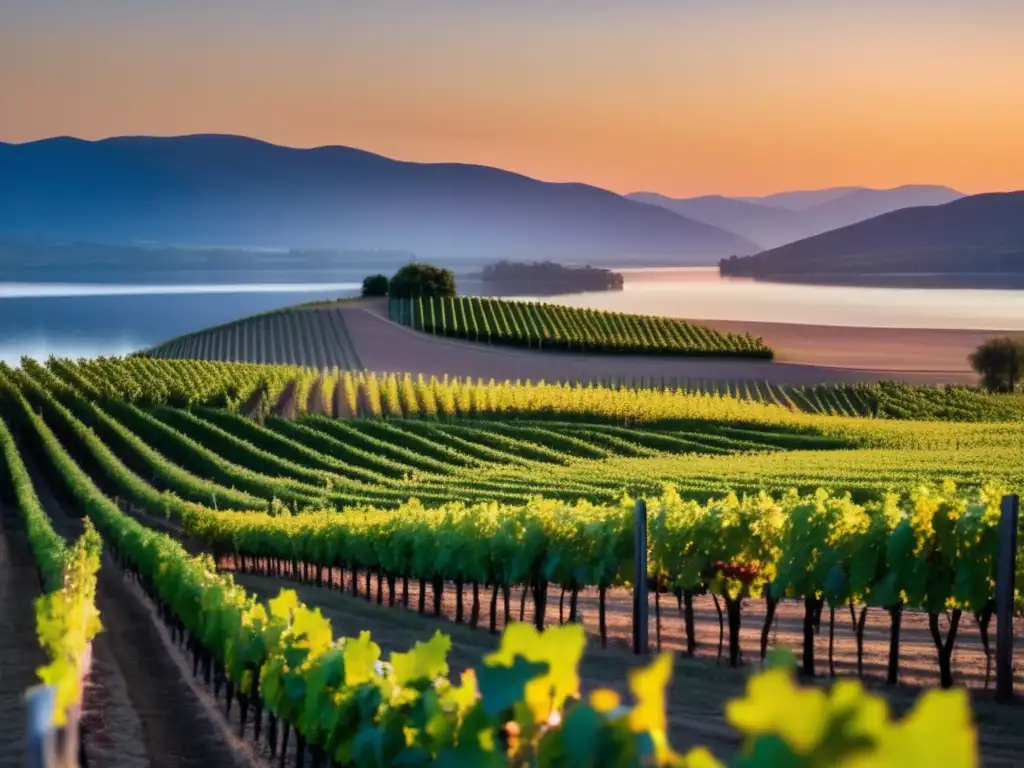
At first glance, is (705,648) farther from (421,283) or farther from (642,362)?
(421,283)

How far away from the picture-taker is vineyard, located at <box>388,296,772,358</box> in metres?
80.2

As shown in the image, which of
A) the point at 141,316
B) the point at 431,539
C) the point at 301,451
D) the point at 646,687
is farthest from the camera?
the point at 141,316

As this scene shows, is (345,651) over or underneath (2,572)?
over

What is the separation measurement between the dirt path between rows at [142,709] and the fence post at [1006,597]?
16.4ft

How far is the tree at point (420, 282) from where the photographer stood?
330ft

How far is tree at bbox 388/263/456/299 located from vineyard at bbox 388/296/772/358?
2.12m

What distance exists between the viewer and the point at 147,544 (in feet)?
49.0

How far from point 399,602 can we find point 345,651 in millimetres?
10324

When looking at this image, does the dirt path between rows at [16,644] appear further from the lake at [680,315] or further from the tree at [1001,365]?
the lake at [680,315]

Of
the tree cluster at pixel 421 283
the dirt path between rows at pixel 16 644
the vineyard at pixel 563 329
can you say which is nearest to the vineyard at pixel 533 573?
the dirt path between rows at pixel 16 644

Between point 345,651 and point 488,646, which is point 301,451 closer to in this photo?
point 488,646

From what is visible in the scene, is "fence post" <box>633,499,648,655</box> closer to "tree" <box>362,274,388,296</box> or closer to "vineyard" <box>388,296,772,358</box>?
"vineyard" <box>388,296,772,358</box>

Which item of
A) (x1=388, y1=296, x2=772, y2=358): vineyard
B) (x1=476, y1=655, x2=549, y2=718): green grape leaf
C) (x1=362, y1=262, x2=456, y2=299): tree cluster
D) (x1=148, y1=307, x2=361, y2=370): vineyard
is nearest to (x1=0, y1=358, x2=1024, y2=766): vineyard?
(x1=476, y1=655, x2=549, y2=718): green grape leaf

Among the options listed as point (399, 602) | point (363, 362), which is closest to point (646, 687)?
point (399, 602)
